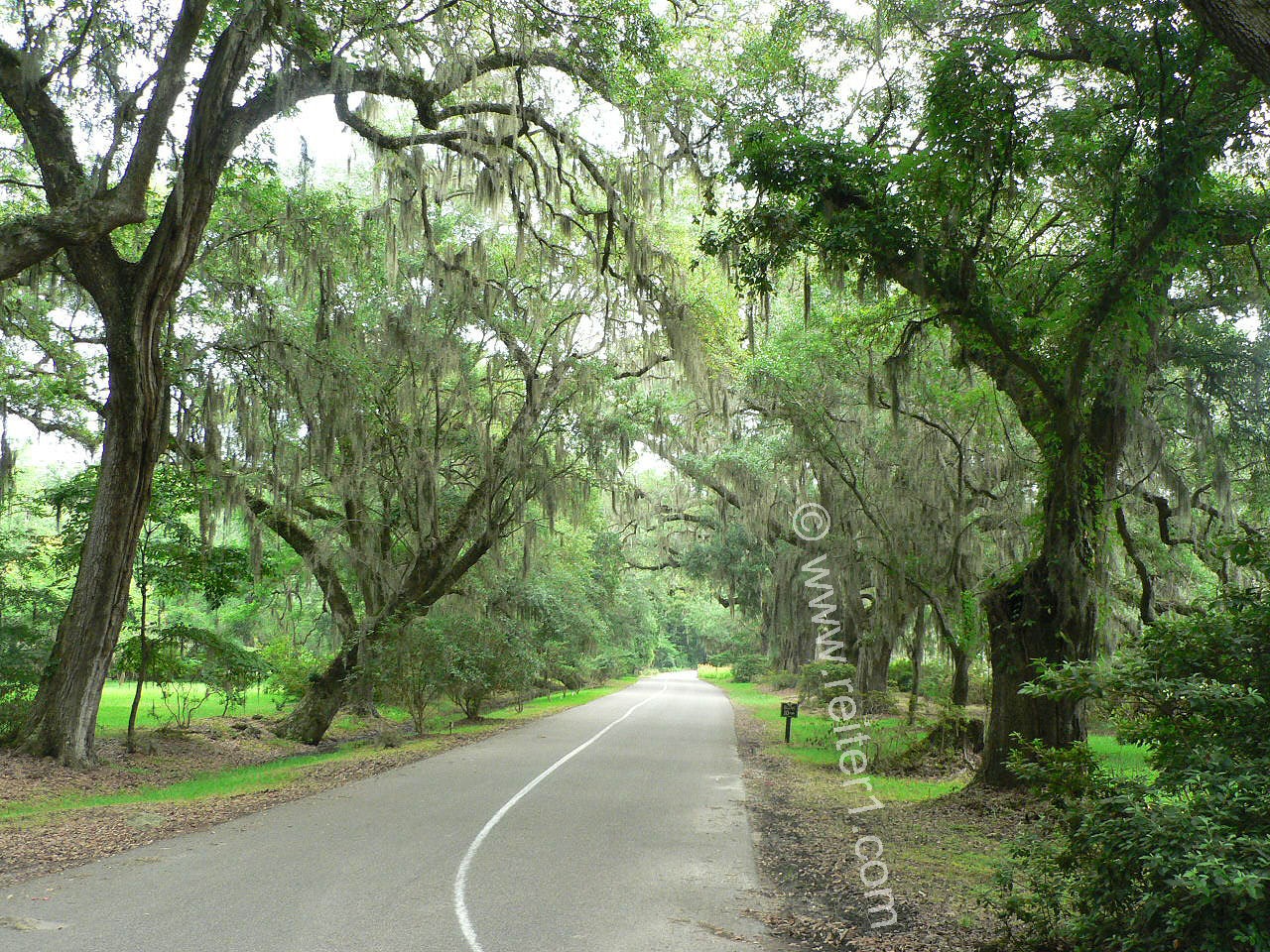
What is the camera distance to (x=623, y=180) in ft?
43.8

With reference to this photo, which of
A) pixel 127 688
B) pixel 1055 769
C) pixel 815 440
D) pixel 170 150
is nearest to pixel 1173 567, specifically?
pixel 815 440

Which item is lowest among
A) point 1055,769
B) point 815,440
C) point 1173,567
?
point 1055,769

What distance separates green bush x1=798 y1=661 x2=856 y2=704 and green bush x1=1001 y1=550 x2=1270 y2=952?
10.4m

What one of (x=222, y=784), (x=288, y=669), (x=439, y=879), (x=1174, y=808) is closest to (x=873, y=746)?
(x=439, y=879)

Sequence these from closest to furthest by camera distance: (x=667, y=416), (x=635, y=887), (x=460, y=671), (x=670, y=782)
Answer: (x=635, y=887)
(x=670, y=782)
(x=460, y=671)
(x=667, y=416)

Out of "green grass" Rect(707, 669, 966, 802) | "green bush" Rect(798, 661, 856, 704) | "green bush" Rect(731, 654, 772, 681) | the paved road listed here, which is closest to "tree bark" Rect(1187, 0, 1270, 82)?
the paved road

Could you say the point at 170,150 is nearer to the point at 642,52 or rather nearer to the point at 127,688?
the point at 642,52

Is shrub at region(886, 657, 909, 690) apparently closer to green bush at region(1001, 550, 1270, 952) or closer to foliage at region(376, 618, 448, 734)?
foliage at region(376, 618, 448, 734)

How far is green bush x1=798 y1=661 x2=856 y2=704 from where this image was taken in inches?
616

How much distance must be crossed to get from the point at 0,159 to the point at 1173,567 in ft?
71.6

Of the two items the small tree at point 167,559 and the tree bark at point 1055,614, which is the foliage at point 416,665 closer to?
the small tree at point 167,559

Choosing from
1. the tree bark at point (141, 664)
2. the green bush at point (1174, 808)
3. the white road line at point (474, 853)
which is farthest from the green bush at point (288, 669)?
the green bush at point (1174, 808)

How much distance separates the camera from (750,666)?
156ft

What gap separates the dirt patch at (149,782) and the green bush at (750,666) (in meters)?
30.1
